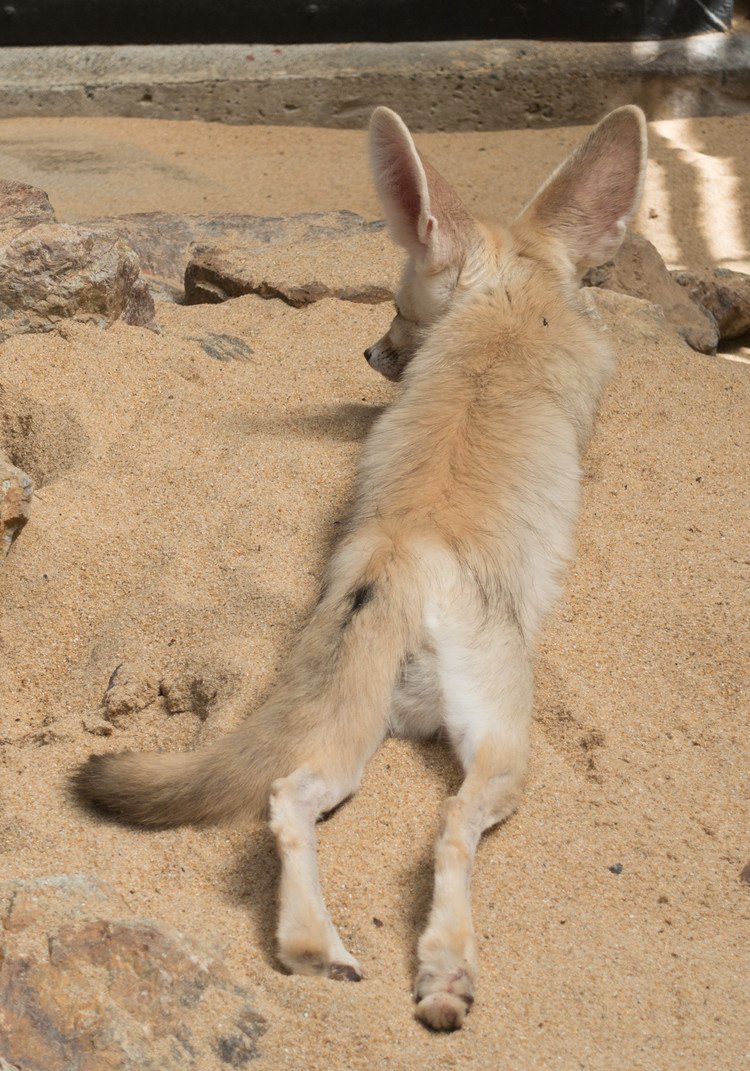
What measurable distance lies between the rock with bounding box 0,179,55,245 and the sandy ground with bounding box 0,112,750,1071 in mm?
468

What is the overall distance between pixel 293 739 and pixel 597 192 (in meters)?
2.19

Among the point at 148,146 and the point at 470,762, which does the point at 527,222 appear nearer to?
the point at 470,762

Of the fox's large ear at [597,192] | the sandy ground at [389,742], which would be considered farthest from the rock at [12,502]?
the fox's large ear at [597,192]

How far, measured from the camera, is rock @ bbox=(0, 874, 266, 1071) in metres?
→ 1.78

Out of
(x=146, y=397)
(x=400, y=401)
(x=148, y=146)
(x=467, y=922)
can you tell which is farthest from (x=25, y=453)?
(x=148, y=146)

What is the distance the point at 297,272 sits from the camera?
491cm

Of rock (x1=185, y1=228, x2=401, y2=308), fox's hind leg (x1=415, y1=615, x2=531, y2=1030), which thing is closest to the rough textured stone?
rock (x1=185, y1=228, x2=401, y2=308)

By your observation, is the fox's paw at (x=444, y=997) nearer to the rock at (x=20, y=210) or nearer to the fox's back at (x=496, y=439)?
the fox's back at (x=496, y=439)

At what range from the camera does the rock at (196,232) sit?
5285 mm

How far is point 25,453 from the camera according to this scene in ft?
11.9

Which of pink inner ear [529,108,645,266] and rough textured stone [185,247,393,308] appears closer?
pink inner ear [529,108,645,266]

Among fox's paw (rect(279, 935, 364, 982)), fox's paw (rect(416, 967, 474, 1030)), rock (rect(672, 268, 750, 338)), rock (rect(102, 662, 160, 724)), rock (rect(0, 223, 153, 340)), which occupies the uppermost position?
rock (rect(0, 223, 153, 340))

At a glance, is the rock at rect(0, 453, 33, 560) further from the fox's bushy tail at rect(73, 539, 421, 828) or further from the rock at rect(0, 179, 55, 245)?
the rock at rect(0, 179, 55, 245)

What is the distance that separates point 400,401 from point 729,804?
144 cm
